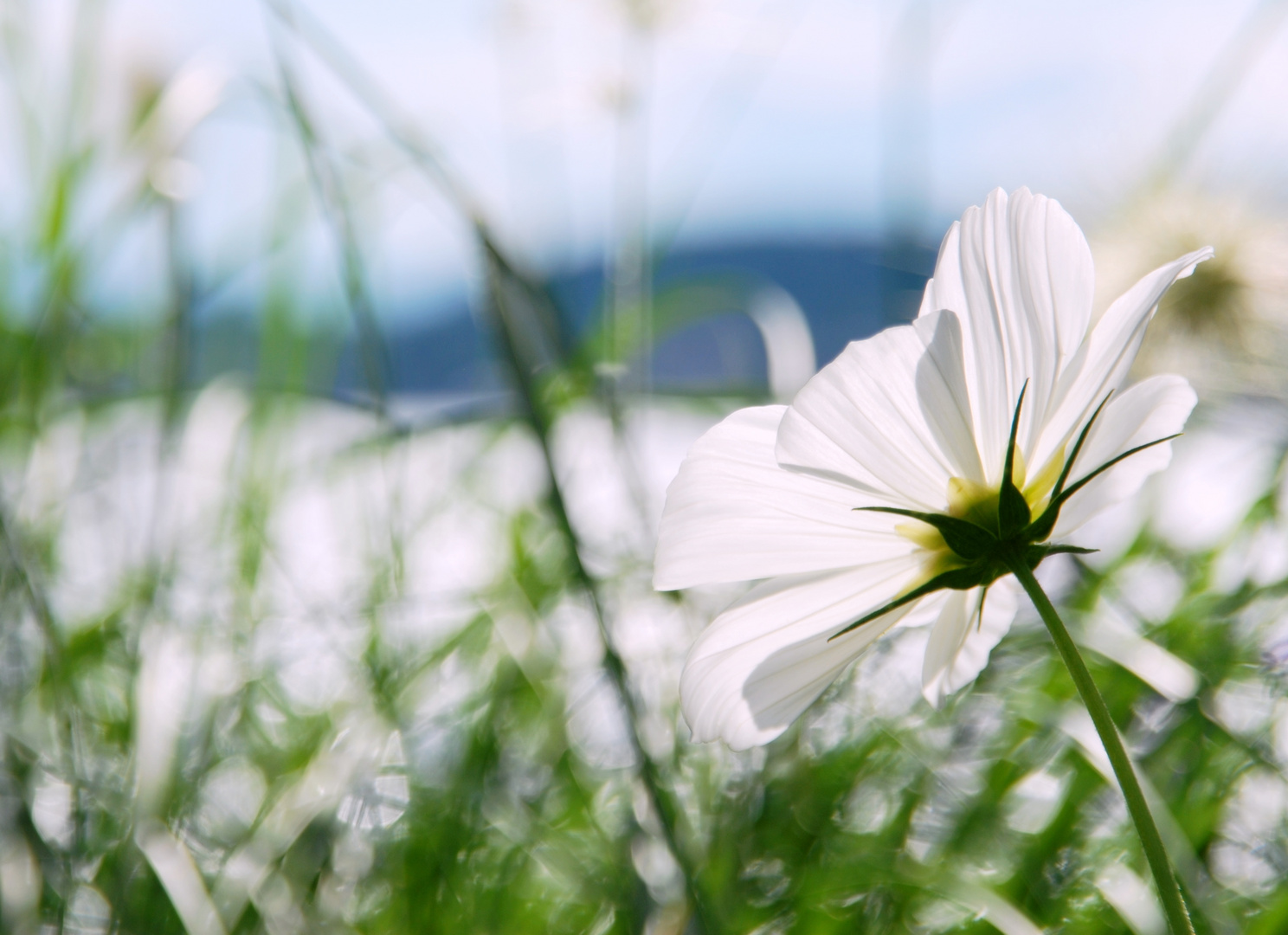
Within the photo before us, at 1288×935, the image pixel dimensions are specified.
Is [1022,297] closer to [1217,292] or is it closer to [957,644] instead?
[957,644]

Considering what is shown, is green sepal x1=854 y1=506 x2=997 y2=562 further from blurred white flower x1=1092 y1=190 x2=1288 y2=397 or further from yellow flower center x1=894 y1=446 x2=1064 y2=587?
blurred white flower x1=1092 y1=190 x2=1288 y2=397

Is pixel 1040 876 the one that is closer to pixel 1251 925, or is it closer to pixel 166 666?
pixel 1251 925

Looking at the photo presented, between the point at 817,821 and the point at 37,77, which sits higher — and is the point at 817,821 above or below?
below

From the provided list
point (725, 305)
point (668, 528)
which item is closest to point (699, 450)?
point (668, 528)

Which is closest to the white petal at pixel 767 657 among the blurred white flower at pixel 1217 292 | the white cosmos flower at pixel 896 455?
the white cosmos flower at pixel 896 455

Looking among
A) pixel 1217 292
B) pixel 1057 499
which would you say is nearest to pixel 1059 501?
pixel 1057 499

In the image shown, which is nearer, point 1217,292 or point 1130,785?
point 1130,785
